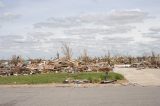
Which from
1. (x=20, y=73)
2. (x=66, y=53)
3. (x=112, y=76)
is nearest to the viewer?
(x=112, y=76)

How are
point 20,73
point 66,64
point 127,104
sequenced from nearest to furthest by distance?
point 127,104
point 20,73
point 66,64

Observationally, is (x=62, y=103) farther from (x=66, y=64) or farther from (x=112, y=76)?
(x=66, y=64)

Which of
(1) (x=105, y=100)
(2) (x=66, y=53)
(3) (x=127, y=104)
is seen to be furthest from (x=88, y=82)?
(2) (x=66, y=53)

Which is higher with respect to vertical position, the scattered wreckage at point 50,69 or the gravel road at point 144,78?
the scattered wreckage at point 50,69

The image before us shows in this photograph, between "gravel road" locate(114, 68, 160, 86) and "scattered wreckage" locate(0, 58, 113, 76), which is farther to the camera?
"scattered wreckage" locate(0, 58, 113, 76)

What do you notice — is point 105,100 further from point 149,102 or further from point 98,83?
point 98,83

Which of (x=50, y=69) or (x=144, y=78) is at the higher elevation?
(x=50, y=69)

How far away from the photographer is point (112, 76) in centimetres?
3209

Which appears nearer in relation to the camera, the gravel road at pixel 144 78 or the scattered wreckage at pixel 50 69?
the gravel road at pixel 144 78

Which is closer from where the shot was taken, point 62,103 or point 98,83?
point 62,103

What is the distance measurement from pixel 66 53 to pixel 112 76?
2200 cm

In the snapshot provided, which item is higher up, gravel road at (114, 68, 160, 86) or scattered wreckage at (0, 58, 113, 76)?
scattered wreckage at (0, 58, 113, 76)

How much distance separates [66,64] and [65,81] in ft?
53.4

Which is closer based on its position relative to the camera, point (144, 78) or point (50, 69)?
point (144, 78)
